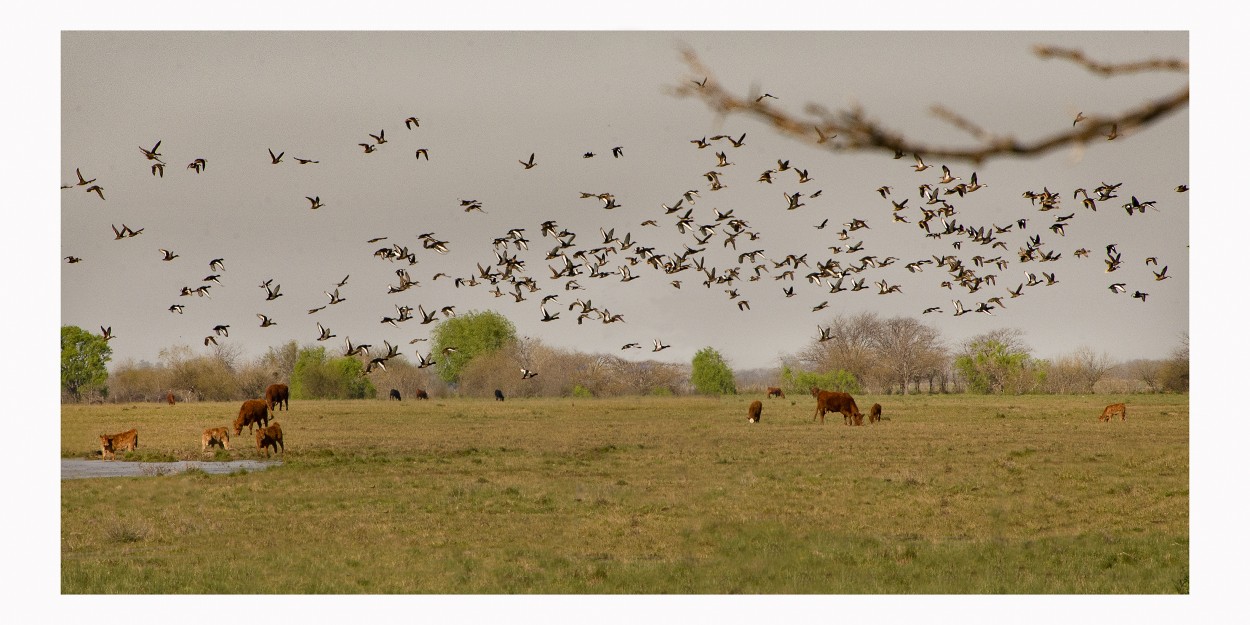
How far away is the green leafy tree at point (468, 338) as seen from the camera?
7894cm

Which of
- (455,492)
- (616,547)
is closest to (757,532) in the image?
(616,547)

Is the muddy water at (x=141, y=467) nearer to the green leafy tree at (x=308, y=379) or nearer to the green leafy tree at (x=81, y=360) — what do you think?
the green leafy tree at (x=81, y=360)

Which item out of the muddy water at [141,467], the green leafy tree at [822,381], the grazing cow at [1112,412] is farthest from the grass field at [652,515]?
the green leafy tree at [822,381]

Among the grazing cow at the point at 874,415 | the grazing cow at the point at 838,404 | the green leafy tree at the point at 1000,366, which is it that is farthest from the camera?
the green leafy tree at the point at 1000,366

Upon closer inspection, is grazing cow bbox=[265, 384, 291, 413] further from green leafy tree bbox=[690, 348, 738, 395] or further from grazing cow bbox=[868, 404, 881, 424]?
green leafy tree bbox=[690, 348, 738, 395]

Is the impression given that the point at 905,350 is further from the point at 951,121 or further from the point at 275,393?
the point at 951,121

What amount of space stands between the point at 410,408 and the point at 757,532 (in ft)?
102

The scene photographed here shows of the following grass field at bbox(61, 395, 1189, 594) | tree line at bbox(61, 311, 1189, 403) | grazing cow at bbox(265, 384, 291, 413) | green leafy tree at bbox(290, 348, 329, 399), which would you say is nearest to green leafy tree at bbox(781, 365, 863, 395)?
tree line at bbox(61, 311, 1189, 403)

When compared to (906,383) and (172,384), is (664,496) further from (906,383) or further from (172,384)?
(906,383)

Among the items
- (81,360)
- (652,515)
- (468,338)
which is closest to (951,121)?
(652,515)

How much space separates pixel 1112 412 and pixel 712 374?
36725 mm

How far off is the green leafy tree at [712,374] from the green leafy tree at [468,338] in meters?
13.7

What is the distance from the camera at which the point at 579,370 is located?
73.0 metres

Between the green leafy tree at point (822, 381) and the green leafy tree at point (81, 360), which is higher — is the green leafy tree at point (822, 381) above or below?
below
